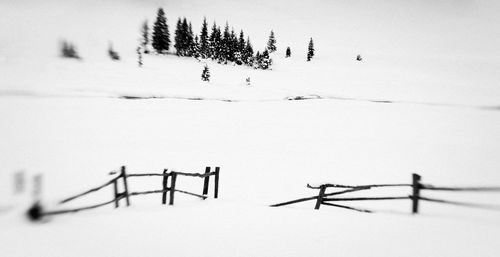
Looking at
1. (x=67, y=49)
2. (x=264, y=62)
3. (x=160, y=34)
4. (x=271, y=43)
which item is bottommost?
Result: (x=67, y=49)

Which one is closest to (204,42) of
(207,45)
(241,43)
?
(207,45)

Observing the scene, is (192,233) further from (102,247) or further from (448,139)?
(448,139)

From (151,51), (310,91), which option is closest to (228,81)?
(310,91)

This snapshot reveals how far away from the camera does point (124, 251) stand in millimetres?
4195

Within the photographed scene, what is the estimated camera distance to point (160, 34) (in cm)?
5388

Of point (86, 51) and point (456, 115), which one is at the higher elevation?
point (456, 115)

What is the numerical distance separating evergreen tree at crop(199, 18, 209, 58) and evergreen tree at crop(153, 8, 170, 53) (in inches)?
350

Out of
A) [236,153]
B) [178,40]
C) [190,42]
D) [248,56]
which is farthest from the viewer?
[248,56]

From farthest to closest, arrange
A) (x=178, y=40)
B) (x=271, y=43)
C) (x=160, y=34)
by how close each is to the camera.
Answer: (x=271, y=43) → (x=178, y=40) → (x=160, y=34)

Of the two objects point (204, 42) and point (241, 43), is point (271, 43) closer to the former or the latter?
point (241, 43)

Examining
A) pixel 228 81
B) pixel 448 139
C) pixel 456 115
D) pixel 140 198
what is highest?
pixel 228 81

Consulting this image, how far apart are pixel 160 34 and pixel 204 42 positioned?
14884 mm

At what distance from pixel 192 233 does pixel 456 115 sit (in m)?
32.2

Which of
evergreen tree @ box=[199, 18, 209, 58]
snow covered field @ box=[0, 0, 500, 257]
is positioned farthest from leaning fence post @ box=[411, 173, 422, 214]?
evergreen tree @ box=[199, 18, 209, 58]
